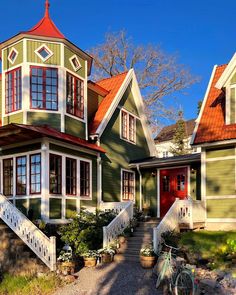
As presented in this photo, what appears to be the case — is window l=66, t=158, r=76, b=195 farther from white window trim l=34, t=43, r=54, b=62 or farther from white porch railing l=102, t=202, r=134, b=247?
white window trim l=34, t=43, r=54, b=62

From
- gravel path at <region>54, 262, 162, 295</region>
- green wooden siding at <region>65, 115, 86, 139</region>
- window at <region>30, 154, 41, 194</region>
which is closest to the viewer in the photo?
gravel path at <region>54, 262, 162, 295</region>

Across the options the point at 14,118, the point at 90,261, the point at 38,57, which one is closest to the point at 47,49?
the point at 38,57

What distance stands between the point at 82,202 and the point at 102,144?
288 cm

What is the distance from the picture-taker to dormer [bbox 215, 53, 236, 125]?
14742 millimetres

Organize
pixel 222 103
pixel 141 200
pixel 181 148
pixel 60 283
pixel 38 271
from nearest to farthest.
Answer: pixel 60 283
pixel 38 271
pixel 222 103
pixel 141 200
pixel 181 148

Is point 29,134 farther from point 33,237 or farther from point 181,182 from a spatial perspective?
point 181,182

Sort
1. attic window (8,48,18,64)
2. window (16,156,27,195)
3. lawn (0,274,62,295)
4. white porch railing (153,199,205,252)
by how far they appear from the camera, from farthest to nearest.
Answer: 1. attic window (8,48,18,64)
2. window (16,156,27,195)
3. white porch railing (153,199,205,252)
4. lawn (0,274,62,295)

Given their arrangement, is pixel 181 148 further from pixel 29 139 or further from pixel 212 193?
pixel 29 139

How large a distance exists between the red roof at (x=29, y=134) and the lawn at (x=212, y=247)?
509cm

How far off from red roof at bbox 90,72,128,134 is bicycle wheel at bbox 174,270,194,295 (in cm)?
895

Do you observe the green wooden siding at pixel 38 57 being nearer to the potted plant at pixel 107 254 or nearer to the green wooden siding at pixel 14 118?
the green wooden siding at pixel 14 118

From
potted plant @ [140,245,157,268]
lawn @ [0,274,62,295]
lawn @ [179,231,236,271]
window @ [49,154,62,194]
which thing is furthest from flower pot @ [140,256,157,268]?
window @ [49,154,62,194]

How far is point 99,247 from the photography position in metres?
12.9

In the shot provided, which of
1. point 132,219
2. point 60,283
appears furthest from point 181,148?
point 60,283
